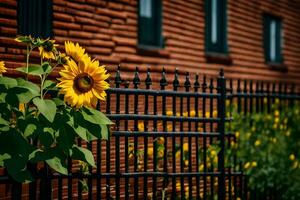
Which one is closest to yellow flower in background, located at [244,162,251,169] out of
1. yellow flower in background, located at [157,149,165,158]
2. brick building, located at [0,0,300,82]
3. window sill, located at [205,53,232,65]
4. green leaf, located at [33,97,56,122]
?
yellow flower in background, located at [157,149,165,158]

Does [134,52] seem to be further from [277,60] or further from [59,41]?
[277,60]

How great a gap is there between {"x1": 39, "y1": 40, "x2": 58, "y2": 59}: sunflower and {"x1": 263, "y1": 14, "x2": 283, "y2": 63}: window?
10725 mm

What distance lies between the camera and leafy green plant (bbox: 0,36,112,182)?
4906 mm

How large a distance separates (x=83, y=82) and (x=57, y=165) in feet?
2.48

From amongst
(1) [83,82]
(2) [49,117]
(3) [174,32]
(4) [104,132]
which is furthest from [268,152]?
(2) [49,117]

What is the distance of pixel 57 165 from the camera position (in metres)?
5.04

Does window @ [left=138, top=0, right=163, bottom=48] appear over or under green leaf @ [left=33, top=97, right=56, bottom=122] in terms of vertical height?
over

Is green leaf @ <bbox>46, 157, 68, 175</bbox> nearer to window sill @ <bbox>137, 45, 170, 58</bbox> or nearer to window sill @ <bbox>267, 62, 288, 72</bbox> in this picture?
window sill @ <bbox>137, 45, 170, 58</bbox>

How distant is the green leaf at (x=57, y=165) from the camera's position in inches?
197

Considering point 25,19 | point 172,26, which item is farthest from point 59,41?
point 172,26

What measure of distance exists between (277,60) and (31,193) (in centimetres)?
1149

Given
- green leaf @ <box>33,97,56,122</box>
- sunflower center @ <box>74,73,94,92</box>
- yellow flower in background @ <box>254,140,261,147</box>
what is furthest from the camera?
yellow flower in background @ <box>254,140,261,147</box>

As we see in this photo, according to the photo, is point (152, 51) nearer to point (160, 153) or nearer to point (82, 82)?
point (160, 153)

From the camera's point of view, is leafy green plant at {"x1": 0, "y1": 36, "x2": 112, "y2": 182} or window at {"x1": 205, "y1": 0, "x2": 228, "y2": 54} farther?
window at {"x1": 205, "y1": 0, "x2": 228, "y2": 54}
